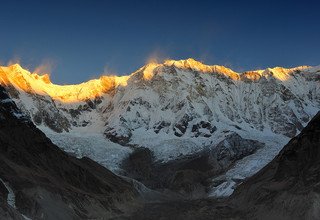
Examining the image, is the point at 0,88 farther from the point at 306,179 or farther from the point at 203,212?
the point at 306,179

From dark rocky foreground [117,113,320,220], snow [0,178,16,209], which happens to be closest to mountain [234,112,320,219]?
dark rocky foreground [117,113,320,220]

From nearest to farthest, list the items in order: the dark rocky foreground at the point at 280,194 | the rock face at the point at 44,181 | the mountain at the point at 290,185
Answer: the rock face at the point at 44,181
the mountain at the point at 290,185
the dark rocky foreground at the point at 280,194

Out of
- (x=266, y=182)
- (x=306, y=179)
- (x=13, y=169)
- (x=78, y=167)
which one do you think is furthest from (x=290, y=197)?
(x=78, y=167)

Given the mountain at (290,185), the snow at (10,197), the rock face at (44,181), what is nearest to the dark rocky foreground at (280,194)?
the mountain at (290,185)

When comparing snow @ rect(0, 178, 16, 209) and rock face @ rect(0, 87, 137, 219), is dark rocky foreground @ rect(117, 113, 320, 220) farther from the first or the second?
snow @ rect(0, 178, 16, 209)

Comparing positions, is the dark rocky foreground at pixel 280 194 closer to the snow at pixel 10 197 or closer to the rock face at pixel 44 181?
the rock face at pixel 44 181
